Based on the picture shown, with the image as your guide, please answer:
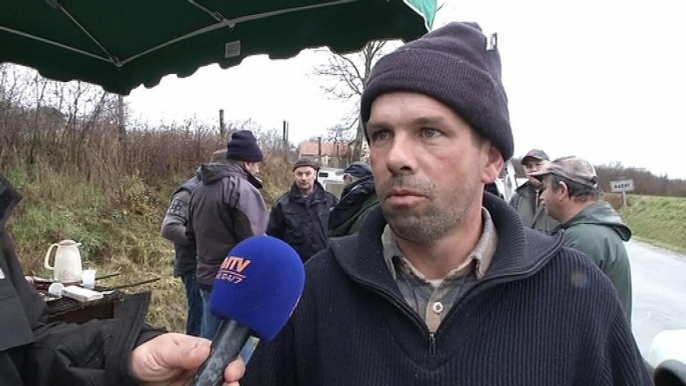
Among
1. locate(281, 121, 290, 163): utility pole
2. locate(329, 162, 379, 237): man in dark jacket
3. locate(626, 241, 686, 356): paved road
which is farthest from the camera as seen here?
locate(281, 121, 290, 163): utility pole

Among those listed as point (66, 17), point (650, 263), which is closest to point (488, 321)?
point (66, 17)

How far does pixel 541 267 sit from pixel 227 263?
759mm

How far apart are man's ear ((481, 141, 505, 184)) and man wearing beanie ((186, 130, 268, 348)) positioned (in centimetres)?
314

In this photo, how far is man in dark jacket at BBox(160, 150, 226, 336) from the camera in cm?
507

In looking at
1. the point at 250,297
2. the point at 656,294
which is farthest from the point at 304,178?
the point at 656,294

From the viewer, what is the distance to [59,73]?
3.37 m

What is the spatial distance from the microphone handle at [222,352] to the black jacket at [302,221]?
14.0 ft

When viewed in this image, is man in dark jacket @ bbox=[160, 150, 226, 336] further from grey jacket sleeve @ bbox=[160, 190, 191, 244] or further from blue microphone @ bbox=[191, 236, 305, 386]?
blue microphone @ bbox=[191, 236, 305, 386]

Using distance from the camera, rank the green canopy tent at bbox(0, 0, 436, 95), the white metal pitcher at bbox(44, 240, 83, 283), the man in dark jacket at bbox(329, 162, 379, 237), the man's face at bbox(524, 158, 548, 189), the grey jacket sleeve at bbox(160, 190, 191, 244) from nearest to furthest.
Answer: the green canopy tent at bbox(0, 0, 436, 95) → the man in dark jacket at bbox(329, 162, 379, 237) → the white metal pitcher at bbox(44, 240, 83, 283) → the grey jacket sleeve at bbox(160, 190, 191, 244) → the man's face at bbox(524, 158, 548, 189)

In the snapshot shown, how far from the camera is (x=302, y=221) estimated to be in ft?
18.0

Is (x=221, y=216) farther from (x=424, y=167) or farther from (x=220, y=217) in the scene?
(x=424, y=167)

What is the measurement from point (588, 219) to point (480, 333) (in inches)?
104

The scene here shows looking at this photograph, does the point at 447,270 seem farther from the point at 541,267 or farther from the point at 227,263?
the point at 227,263

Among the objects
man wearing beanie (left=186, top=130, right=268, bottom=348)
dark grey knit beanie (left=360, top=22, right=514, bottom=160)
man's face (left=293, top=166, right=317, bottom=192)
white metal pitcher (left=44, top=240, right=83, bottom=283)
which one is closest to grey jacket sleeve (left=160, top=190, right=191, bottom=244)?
man wearing beanie (left=186, top=130, right=268, bottom=348)
